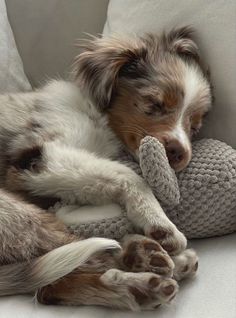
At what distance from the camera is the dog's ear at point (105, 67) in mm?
2021

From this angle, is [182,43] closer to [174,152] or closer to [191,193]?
[174,152]

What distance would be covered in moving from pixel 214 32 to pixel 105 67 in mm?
386

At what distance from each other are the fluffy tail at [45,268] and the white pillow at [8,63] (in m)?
1.02

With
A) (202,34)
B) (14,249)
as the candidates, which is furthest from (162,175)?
(202,34)

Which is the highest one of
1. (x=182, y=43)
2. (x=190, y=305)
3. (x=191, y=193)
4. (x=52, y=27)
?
(x=182, y=43)

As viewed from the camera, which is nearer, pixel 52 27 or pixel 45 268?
pixel 45 268

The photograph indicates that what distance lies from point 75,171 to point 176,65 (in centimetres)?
55

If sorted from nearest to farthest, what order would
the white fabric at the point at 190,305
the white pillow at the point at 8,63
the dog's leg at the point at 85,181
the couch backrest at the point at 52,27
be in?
1. the white fabric at the point at 190,305
2. the dog's leg at the point at 85,181
3. the white pillow at the point at 8,63
4. the couch backrest at the point at 52,27

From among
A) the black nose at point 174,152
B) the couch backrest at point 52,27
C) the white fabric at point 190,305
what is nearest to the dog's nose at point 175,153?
the black nose at point 174,152

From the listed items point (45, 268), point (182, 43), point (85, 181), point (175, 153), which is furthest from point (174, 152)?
point (45, 268)

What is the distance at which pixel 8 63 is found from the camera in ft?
7.55

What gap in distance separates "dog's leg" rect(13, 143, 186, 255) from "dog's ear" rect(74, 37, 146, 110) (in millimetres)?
294

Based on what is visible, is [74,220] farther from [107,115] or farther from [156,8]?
[156,8]

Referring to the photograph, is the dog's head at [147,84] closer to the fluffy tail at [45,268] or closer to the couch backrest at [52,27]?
the couch backrest at [52,27]
